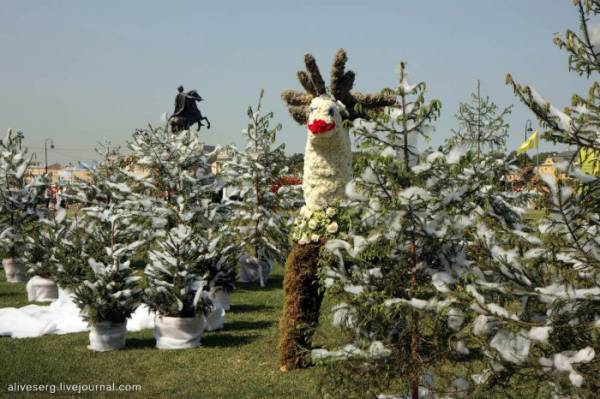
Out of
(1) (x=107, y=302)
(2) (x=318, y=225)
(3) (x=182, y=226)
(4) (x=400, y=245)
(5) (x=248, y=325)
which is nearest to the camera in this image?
(4) (x=400, y=245)

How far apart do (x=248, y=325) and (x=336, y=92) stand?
4.30m

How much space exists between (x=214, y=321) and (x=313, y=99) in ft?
13.2

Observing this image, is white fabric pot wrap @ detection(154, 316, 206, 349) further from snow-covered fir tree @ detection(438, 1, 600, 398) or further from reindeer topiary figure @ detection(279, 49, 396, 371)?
snow-covered fir tree @ detection(438, 1, 600, 398)

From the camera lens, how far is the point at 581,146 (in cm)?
265

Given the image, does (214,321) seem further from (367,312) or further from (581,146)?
(581,146)

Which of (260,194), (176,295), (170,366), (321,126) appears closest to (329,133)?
(321,126)

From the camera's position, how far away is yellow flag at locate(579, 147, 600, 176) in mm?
2736

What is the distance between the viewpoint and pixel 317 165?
20.2 feet

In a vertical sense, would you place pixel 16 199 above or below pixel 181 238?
above

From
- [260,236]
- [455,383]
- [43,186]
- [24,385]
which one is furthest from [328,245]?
[43,186]

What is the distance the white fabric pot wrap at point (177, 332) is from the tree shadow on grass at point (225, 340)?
0.29 meters

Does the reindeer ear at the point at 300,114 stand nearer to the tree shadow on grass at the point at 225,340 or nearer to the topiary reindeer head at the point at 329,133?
the topiary reindeer head at the point at 329,133

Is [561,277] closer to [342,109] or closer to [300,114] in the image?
[342,109]

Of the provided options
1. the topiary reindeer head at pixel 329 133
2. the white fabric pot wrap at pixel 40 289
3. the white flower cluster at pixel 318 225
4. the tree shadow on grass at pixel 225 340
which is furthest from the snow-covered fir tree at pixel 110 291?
the white fabric pot wrap at pixel 40 289
